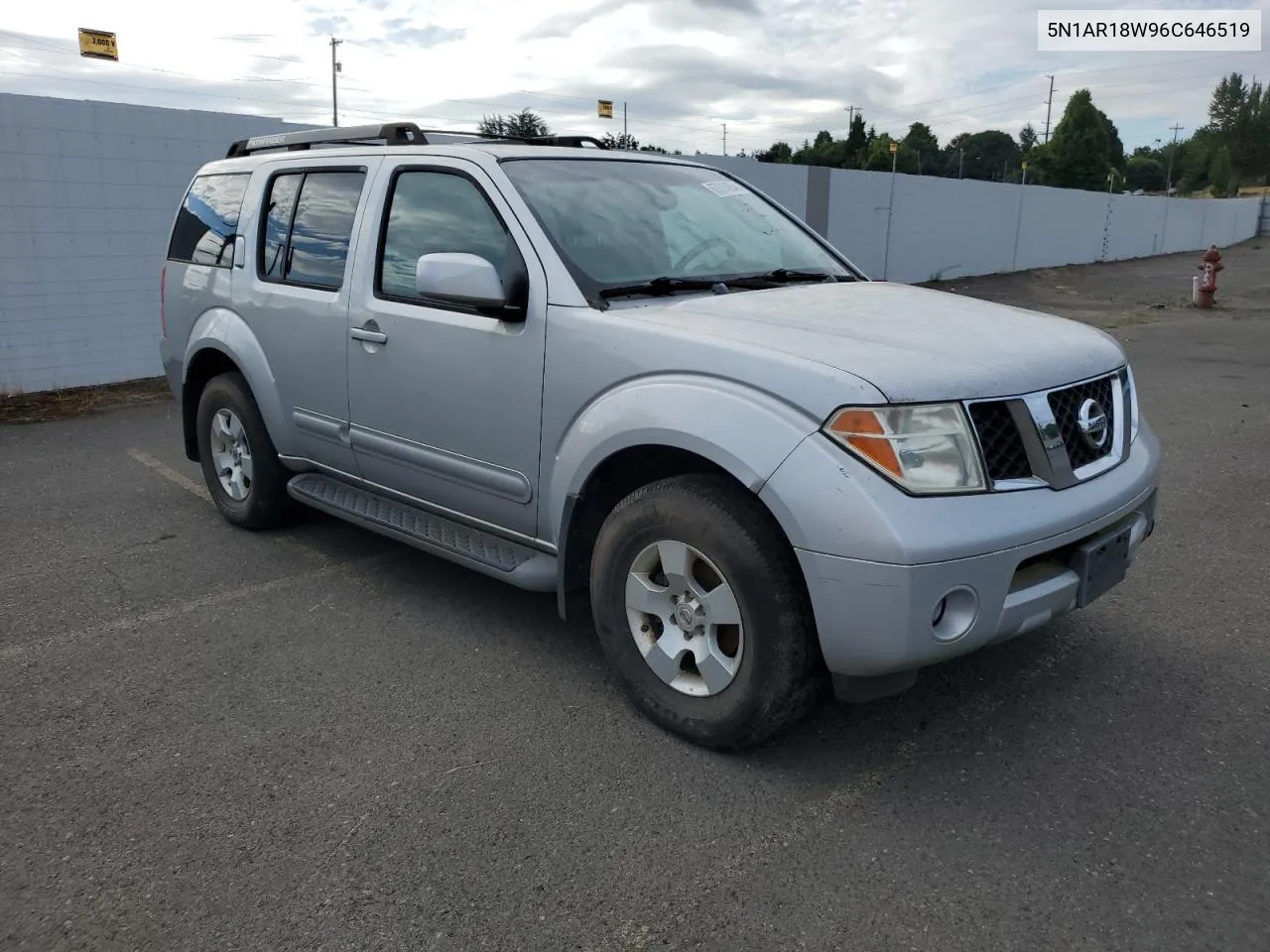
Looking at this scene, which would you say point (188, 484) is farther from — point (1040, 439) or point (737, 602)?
Answer: point (1040, 439)

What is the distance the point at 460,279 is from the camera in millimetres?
3459

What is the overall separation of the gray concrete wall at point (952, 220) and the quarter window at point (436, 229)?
10427 millimetres

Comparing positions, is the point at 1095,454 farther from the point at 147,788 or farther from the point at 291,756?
the point at 147,788

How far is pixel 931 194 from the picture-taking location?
2205cm

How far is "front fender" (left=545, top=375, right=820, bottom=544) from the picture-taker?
9.34 feet

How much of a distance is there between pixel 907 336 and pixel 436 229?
197cm

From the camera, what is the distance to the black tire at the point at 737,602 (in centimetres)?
289

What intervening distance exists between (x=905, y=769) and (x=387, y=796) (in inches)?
62.0

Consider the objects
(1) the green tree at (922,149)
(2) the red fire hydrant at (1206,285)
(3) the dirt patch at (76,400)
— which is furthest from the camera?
(1) the green tree at (922,149)

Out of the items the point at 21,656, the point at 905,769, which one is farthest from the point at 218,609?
the point at 905,769

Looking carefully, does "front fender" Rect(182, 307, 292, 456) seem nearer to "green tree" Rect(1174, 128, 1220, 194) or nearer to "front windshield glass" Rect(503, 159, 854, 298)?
"front windshield glass" Rect(503, 159, 854, 298)

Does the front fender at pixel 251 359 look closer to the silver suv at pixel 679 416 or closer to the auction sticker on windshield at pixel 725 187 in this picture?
the silver suv at pixel 679 416

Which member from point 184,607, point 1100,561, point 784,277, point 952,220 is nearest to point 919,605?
point 1100,561

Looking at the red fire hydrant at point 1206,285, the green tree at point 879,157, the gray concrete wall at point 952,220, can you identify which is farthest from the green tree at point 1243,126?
the red fire hydrant at point 1206,285
